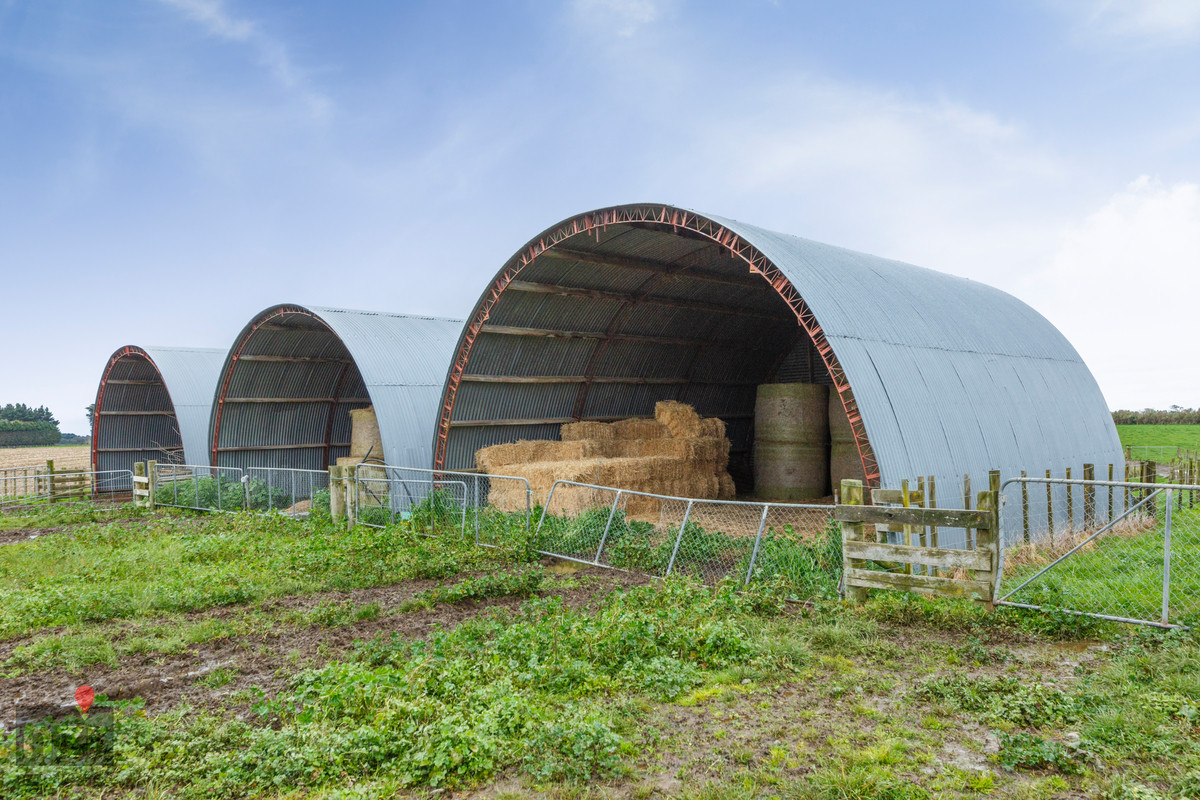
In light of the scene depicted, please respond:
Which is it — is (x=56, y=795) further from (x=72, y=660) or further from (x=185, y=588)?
(x=185, y=588)

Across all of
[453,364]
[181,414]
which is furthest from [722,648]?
[181,414]

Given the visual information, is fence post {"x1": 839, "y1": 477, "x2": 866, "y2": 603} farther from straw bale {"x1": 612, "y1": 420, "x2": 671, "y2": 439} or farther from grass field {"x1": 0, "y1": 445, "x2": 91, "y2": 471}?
grass field {"x1": 0, "y1": 445, "x2": 91, "y2": 471}

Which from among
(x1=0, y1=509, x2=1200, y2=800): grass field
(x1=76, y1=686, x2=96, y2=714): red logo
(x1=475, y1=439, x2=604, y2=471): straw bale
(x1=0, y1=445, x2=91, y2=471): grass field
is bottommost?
(x1=0, y1=445, x2=91, y2=471): grass field

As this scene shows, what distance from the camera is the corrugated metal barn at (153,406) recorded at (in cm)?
2784

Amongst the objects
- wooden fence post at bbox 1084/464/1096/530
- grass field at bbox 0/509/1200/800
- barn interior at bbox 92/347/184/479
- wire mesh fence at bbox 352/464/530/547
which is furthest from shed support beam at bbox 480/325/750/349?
barn interior at bbox 92/347/184/479

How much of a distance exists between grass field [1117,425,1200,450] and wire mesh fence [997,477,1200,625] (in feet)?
101

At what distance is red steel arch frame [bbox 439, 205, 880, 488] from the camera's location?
41.3ft

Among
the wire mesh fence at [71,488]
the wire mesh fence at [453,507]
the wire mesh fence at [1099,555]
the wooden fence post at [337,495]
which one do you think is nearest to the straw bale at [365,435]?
the wire mesh fence at [453,507]

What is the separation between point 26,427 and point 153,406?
189ft

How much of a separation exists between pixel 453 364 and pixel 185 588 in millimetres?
8956

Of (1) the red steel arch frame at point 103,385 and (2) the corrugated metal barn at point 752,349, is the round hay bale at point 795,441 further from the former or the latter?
(1) the red steel arch frame at point 103,385

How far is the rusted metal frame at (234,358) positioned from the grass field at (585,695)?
40.8ft

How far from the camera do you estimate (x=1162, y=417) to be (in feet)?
196

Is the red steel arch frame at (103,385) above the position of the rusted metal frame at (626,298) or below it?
Answer: below
